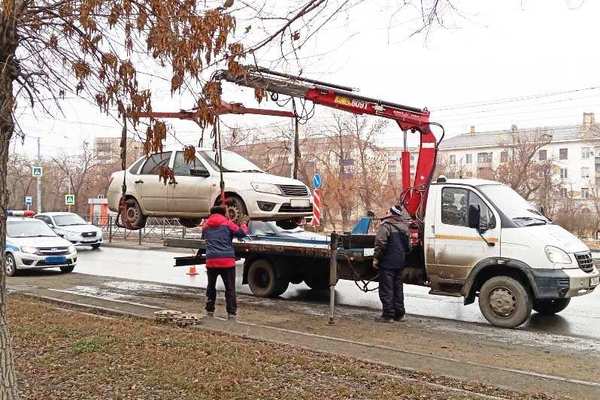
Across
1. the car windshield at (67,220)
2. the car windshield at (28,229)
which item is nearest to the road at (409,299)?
the car windshield at (28,229)

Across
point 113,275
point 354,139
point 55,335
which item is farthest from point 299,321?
point 354,139

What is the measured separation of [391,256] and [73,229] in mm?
18530

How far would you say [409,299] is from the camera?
12422mm

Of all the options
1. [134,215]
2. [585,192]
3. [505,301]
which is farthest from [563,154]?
[134,215]

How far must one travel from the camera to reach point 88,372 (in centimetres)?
609

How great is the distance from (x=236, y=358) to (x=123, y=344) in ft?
4.80

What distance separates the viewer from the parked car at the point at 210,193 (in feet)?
33.7

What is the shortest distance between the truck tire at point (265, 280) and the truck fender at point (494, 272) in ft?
12.5

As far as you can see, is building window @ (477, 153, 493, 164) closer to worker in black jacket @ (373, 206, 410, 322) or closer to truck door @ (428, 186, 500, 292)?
truck door @ (428, 186, 500, 292)

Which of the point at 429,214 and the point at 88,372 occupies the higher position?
the point at 429,214

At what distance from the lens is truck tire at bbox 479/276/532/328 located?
9141mm

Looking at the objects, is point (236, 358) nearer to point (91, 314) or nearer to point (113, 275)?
point (91, 314)

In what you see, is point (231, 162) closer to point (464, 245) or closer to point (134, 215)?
point (134, 215)

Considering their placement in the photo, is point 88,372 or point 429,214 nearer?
point 88,372
